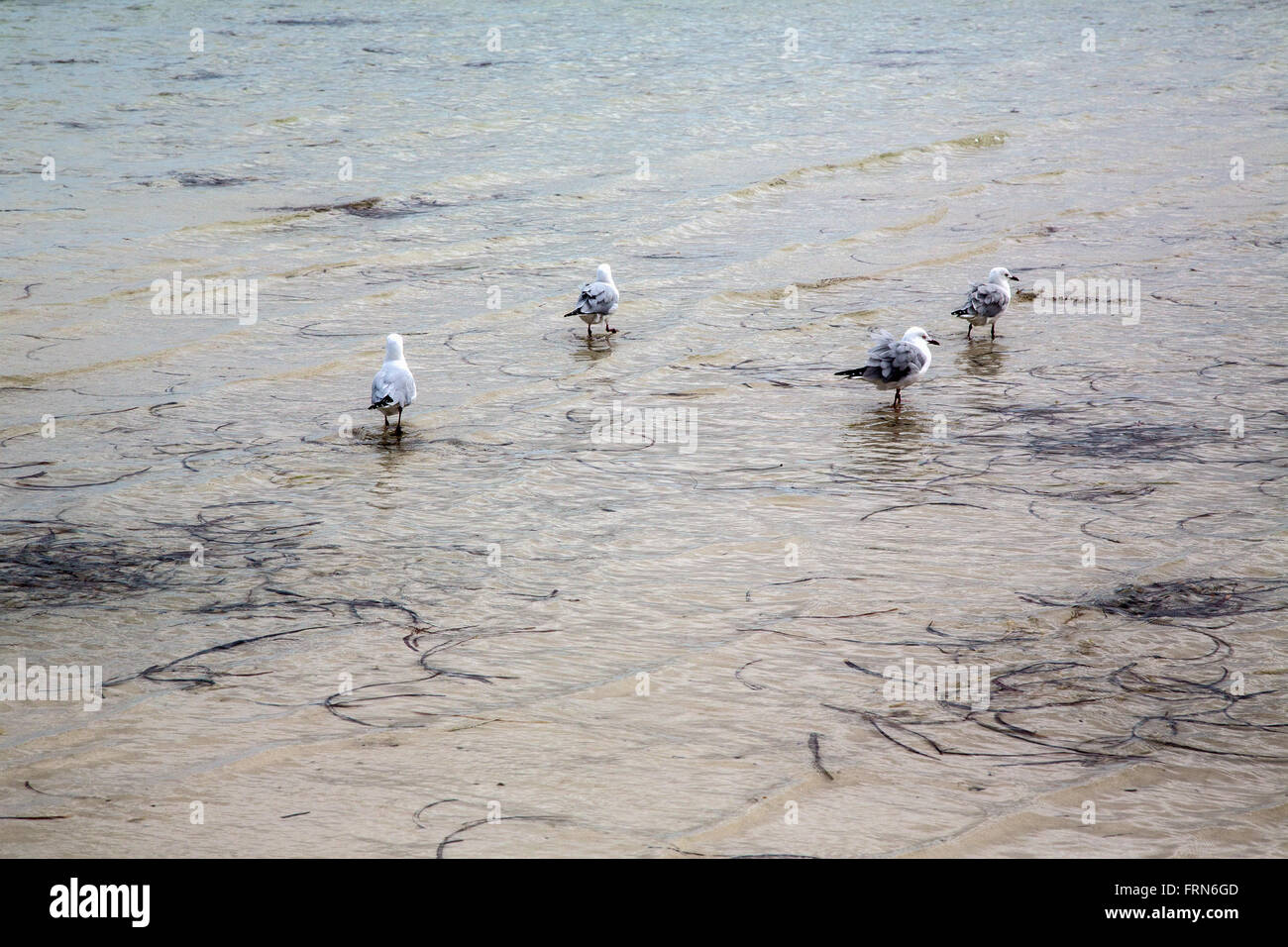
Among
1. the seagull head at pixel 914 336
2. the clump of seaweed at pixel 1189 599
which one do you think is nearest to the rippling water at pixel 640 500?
the clump of seaweed at pixel 1189 599

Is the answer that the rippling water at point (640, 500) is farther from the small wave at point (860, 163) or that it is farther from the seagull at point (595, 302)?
the seagull at point (595, 302)

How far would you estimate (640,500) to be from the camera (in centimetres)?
729

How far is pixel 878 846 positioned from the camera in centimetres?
426

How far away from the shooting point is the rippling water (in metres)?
4.63

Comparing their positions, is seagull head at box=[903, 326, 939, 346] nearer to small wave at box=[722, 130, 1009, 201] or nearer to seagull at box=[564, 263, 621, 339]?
seagull at box=[564, 263, 621, 339]

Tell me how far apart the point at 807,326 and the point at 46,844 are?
7.25 meters

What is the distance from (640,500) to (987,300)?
146 inches

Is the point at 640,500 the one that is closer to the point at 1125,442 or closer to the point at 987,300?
the point at 1125,442

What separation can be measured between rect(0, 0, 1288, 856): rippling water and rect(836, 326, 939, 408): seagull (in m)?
0.25

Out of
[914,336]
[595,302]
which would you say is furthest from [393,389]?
[914,336]

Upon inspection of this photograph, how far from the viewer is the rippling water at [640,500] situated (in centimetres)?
463

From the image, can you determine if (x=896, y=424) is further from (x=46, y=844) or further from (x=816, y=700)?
(x=46, y=844)

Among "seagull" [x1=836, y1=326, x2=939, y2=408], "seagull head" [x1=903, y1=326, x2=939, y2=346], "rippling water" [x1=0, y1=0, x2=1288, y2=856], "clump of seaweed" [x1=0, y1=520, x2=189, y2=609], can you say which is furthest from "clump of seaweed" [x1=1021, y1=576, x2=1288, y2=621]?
"clump of seaweed" [x1=0, y1=520, x2=189, y2=609]

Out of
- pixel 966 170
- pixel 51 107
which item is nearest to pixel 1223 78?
pixel 966 170
